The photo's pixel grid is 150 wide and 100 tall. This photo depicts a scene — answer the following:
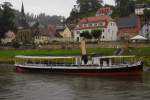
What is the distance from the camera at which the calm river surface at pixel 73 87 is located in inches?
1861

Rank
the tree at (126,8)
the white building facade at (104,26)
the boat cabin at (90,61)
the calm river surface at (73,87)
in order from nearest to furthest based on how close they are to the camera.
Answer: the calm river surface at (73,87) → the boat cabin at (90,61) → the white building facade at (104,26) → the tree at (126,8)

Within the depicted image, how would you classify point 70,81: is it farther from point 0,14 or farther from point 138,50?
point 0,14

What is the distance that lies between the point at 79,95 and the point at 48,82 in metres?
13.3

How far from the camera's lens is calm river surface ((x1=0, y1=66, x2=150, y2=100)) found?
155 feet

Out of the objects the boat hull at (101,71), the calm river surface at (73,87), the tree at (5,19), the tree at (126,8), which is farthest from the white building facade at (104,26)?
the calm river surface at (73,87)

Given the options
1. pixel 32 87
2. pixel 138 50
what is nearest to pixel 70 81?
pixel 32 87

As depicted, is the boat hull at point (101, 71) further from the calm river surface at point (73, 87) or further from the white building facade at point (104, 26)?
the white building facade at point (104, 26)

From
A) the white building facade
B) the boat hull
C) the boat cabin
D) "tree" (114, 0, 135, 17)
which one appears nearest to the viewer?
the boat hull

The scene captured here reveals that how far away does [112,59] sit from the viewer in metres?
74.1

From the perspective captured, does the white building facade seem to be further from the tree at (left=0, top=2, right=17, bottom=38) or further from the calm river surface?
the calm river surface

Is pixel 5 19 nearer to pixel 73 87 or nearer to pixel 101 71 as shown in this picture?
pixel 101 71

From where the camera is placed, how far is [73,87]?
182 feet

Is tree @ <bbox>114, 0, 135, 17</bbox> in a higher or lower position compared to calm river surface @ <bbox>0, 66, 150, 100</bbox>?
higher

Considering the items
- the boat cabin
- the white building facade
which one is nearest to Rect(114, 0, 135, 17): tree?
the white building facade
